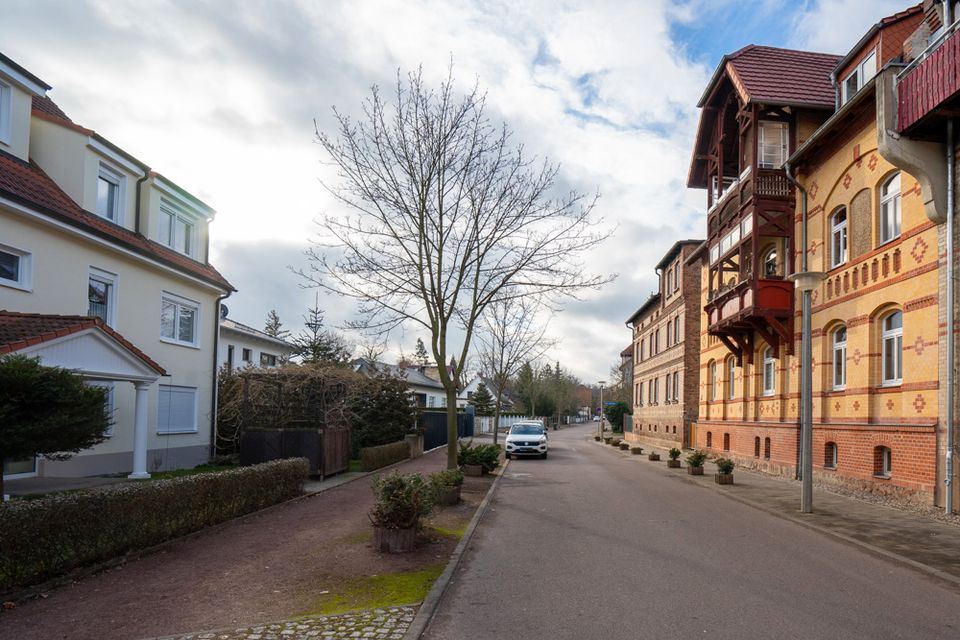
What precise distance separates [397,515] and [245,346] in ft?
88.7

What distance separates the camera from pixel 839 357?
18000 mm

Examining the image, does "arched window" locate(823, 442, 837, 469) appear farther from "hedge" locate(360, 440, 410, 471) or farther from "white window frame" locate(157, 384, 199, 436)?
"white window frame" locate(157, 384, 199, 436)

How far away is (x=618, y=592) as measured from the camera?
7309mm

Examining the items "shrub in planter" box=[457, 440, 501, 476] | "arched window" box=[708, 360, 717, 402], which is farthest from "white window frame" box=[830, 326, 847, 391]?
"arched window" box=[708, 360, 717, 402]

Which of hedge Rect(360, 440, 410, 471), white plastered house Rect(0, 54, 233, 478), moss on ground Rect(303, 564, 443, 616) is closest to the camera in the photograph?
moss on ground Rect(303, 564, 443, 616)

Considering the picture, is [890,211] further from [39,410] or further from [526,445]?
[526,445]

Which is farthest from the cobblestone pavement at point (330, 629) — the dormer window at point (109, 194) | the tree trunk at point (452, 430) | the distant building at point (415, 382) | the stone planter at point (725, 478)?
the distant building at point (415, 382)

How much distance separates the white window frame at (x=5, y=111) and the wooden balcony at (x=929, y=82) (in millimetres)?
18192

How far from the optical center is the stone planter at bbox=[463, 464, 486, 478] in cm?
2025

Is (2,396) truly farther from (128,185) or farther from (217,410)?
(217,410)

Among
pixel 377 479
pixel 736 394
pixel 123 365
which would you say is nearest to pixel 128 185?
pixel 123 365

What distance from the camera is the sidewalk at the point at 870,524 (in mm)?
9195

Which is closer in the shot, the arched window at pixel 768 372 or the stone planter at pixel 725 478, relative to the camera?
the stone planter at pixel 725 478

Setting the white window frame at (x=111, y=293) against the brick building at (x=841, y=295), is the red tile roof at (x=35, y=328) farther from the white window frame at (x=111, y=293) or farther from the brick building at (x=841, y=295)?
the brick building at (x=841, y=295)
